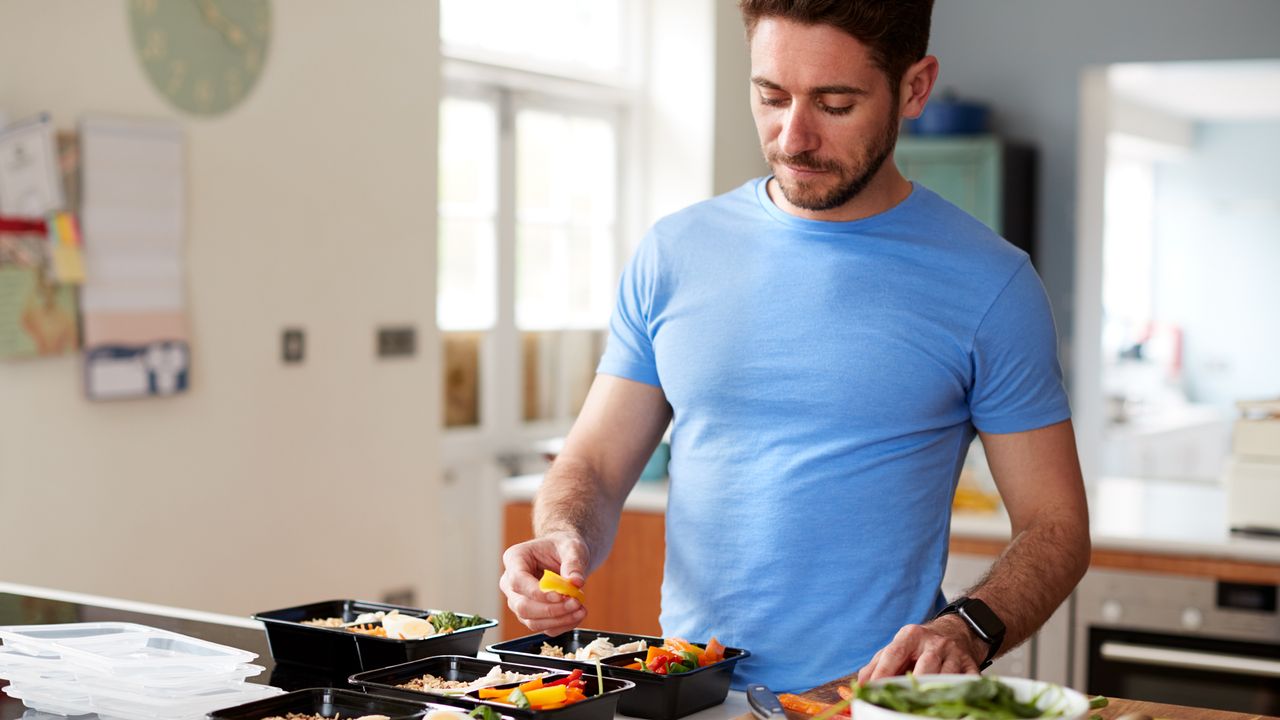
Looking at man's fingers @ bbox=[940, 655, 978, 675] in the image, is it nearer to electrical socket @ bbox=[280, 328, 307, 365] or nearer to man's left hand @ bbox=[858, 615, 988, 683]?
man's left hand @ bbox=[858, 615, 988, 683]

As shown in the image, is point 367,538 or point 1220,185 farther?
point 1220,185

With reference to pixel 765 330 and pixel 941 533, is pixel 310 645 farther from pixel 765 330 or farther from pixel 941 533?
pixel 941 533

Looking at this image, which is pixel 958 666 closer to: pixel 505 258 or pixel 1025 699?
pixel 1025 699

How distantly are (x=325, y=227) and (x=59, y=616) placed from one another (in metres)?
2.61

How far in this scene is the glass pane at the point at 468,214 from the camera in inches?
214

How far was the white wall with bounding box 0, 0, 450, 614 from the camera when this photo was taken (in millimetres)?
3674

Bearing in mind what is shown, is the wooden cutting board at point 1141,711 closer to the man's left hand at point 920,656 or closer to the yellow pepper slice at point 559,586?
the man's left hand at point 920,656

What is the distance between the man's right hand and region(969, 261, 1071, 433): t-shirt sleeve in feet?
1.77

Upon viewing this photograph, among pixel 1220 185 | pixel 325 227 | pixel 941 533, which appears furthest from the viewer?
pixel 1220 185

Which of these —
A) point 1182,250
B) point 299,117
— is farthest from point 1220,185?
point 299,117

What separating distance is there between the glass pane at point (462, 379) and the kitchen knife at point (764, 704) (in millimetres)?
4094

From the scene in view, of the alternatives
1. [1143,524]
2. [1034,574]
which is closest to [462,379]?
[1143,524]

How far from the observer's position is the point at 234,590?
4.21 meters

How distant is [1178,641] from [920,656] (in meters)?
2.37
